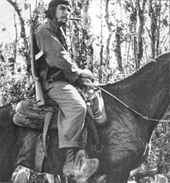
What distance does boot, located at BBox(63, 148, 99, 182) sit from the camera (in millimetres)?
6680

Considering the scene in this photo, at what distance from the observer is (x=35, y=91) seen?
735 cm

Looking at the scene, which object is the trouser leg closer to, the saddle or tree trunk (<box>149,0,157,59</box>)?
the saddle

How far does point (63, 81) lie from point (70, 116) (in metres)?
0.62

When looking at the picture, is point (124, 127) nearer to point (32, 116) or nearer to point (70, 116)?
point (70, 116)

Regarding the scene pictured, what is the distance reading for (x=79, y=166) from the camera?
22.0 ft

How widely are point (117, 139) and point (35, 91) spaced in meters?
1.49

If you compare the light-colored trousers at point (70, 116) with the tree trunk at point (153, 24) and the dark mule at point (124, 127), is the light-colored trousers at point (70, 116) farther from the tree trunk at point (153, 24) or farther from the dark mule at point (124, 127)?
the tree trunk at point (153, 24)

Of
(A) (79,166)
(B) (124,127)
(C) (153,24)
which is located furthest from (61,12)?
(C) (153,24)

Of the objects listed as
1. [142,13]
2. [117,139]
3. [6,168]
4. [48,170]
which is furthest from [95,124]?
[142,13]

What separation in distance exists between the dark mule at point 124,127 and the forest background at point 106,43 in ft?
2.94

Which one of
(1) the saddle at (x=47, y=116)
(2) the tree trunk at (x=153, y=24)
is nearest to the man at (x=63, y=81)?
(1) the saddle at (x=47, y=116)

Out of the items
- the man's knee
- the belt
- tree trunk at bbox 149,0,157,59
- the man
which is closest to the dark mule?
the man

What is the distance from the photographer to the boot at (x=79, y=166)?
668 cm

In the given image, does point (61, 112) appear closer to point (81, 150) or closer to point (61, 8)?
point (81, 150)
